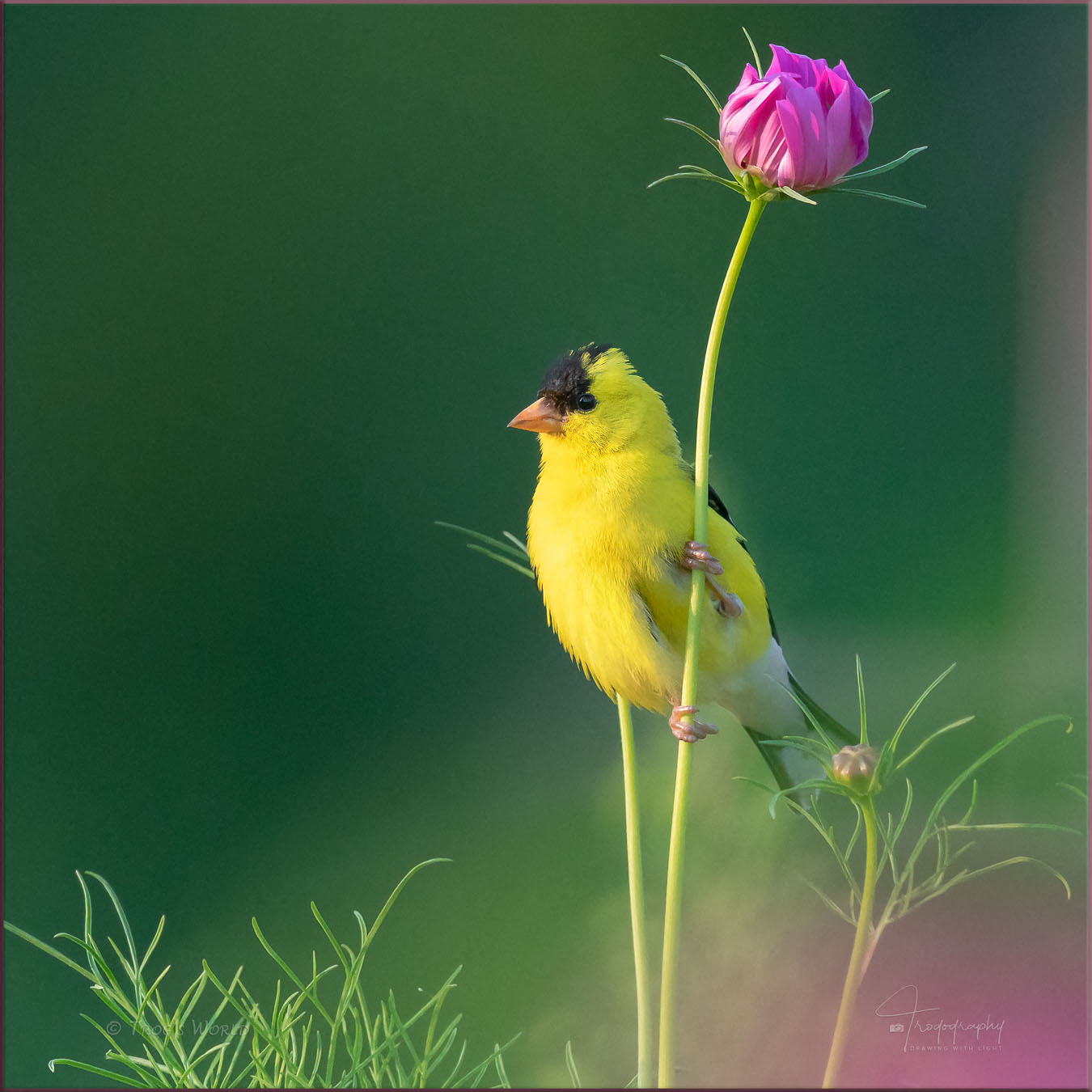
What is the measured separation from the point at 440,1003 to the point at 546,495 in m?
0.60

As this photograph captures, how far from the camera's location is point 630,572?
1177mm

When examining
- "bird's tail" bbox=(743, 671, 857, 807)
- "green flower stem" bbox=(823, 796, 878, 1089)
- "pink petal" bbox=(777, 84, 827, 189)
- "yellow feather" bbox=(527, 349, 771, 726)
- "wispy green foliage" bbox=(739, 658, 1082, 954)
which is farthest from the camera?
"bird's tail" bbox=(743, 671, 857, 807)

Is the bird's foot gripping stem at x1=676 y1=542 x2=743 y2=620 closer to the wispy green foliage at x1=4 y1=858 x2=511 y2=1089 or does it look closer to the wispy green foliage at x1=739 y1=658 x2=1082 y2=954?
the wispy green foliage at x1=739 y1=658 x2=1082 y2=954

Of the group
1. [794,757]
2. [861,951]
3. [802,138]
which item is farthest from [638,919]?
[802,138]

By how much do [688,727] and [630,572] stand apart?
10.7 inches

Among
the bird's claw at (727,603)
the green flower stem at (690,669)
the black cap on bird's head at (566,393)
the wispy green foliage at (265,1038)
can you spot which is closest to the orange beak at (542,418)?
the black cap on bird's head at (566,393)

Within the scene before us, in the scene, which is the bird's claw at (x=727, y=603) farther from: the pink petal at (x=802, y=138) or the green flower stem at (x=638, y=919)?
the pink petal at (x=802, y=138)

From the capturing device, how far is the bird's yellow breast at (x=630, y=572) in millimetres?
1164

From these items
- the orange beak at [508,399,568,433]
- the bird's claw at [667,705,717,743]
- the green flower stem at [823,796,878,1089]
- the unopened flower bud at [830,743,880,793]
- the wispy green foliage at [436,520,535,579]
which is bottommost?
the green flower stem at [823,796,878,1089]

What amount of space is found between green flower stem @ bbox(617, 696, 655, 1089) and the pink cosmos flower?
481mm

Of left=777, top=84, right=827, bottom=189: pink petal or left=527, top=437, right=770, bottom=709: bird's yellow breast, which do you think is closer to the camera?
left=777, top=84, right=827, bottom=189: pink petal

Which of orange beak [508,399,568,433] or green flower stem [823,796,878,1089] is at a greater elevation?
orange beak [508,399,568,433]

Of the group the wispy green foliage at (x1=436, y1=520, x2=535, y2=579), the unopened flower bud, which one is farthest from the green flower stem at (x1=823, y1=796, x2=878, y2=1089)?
the wispy green foliage at (x1=436, y1=520, x2=535, y2=579)

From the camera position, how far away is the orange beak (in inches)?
49.3
